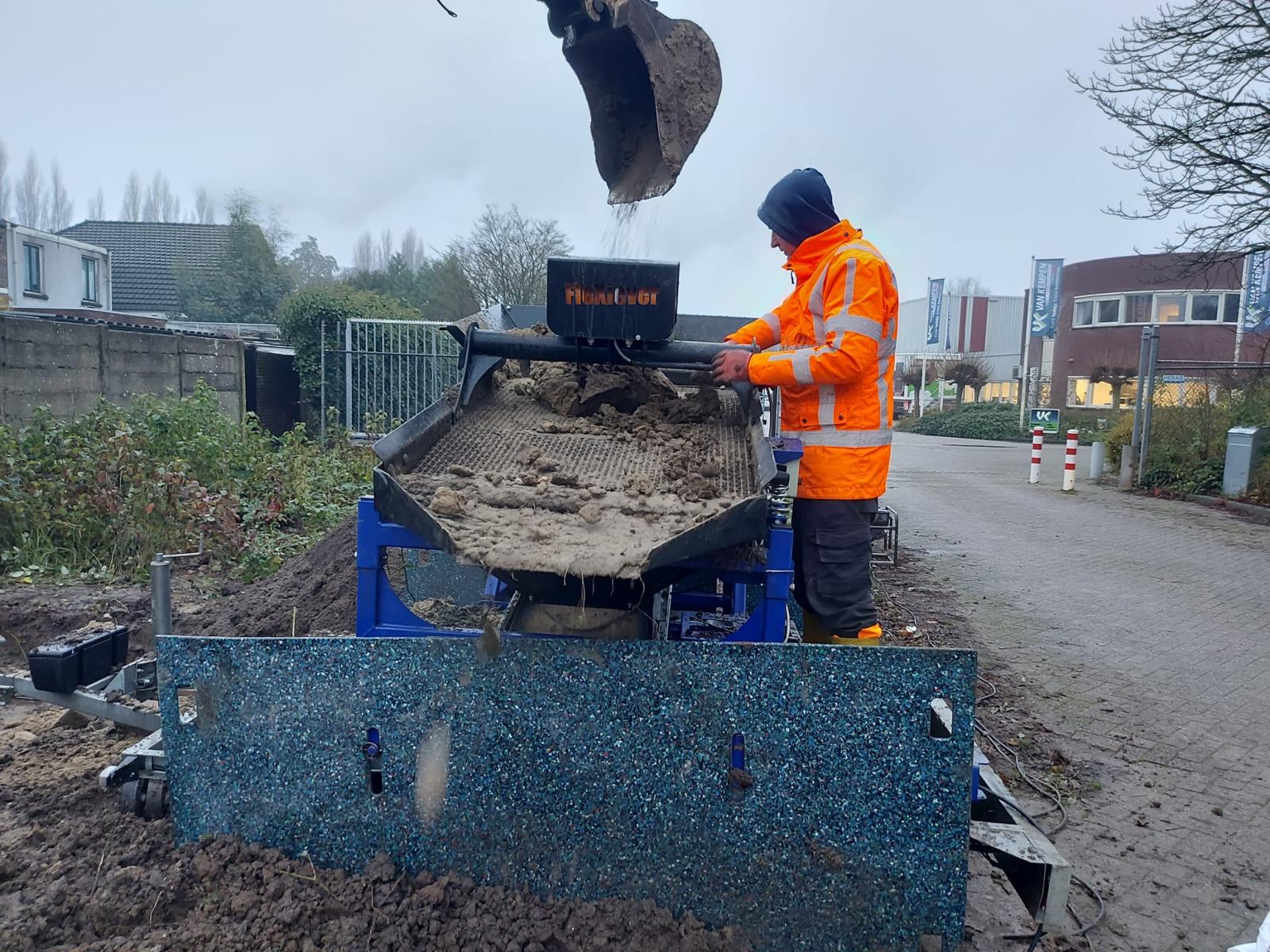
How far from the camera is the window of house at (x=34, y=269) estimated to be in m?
27.9

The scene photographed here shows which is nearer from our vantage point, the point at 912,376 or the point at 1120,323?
the point at 1120,323

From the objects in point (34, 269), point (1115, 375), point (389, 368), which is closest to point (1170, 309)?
point (1115, 375)

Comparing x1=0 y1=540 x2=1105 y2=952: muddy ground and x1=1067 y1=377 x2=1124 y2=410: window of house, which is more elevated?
x1=1067 y1=377 x2=1124 y2=410: window of house

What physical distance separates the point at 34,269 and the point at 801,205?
31658 mm

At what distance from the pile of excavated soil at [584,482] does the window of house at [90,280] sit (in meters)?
32.8

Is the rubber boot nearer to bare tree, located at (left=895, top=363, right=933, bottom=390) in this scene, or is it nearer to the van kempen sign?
the van kempen sign

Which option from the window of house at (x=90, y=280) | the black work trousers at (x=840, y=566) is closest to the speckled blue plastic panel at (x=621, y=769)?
the black work trousers at (x=840, y=566)

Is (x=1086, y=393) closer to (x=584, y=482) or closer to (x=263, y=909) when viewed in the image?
(x=584, y=482)

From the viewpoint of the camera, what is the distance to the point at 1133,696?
200 inches

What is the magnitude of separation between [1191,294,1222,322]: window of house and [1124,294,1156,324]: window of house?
1587 mm

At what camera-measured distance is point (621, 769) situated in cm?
237

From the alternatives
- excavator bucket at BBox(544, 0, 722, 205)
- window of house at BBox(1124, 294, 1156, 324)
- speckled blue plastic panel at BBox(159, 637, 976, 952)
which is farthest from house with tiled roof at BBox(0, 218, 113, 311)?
window of house at BBox(1124, 294, 1156, 324)

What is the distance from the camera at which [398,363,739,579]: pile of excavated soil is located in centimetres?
237

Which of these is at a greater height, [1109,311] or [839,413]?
[1109,311]
